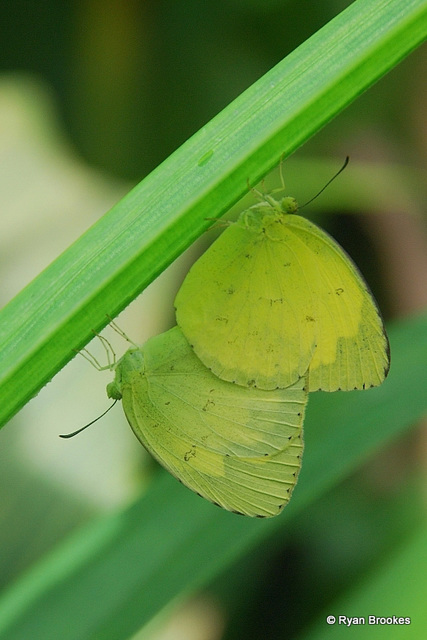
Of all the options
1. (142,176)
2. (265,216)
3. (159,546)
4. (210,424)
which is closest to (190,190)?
(265,216)

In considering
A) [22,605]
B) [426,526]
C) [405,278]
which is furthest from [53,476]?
[405,278]

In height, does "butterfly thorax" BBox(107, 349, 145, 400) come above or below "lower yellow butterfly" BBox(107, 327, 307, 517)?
above

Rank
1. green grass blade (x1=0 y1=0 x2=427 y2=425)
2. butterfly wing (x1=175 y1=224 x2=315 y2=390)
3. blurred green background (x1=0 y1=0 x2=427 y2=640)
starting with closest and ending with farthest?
1. green grass blade (x1=0 y1=0 x2=427 y2=425)
2. butterfly wing (x1=175 y1=224 x2=315 y2=390)
3. blurred green background (x1=0 y1=0 x2=427 y2=640)

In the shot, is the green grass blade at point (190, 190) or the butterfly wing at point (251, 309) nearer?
the green grass blade at point (190, 190)

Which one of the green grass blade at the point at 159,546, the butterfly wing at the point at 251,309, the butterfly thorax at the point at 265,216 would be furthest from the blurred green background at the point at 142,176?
the butterfly thorax at the point at 265,216

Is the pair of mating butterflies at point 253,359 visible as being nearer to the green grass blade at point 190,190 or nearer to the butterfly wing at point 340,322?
the butterfly wing at point 340,322

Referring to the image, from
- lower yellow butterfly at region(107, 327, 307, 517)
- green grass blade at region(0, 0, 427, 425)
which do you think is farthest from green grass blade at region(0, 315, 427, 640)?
green grass blade at region(0, 0, 427, 425)

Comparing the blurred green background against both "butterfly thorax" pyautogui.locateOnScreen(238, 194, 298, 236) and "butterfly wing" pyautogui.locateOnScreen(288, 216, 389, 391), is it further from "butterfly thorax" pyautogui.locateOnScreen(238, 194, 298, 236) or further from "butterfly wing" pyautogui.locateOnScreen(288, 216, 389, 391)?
"butterfly thorax" pyautogui.locateOnScreen(238, 194, 298, 236)

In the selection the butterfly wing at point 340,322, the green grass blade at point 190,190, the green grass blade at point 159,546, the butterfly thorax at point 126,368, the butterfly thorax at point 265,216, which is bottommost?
the green grass blade at point 159,546
